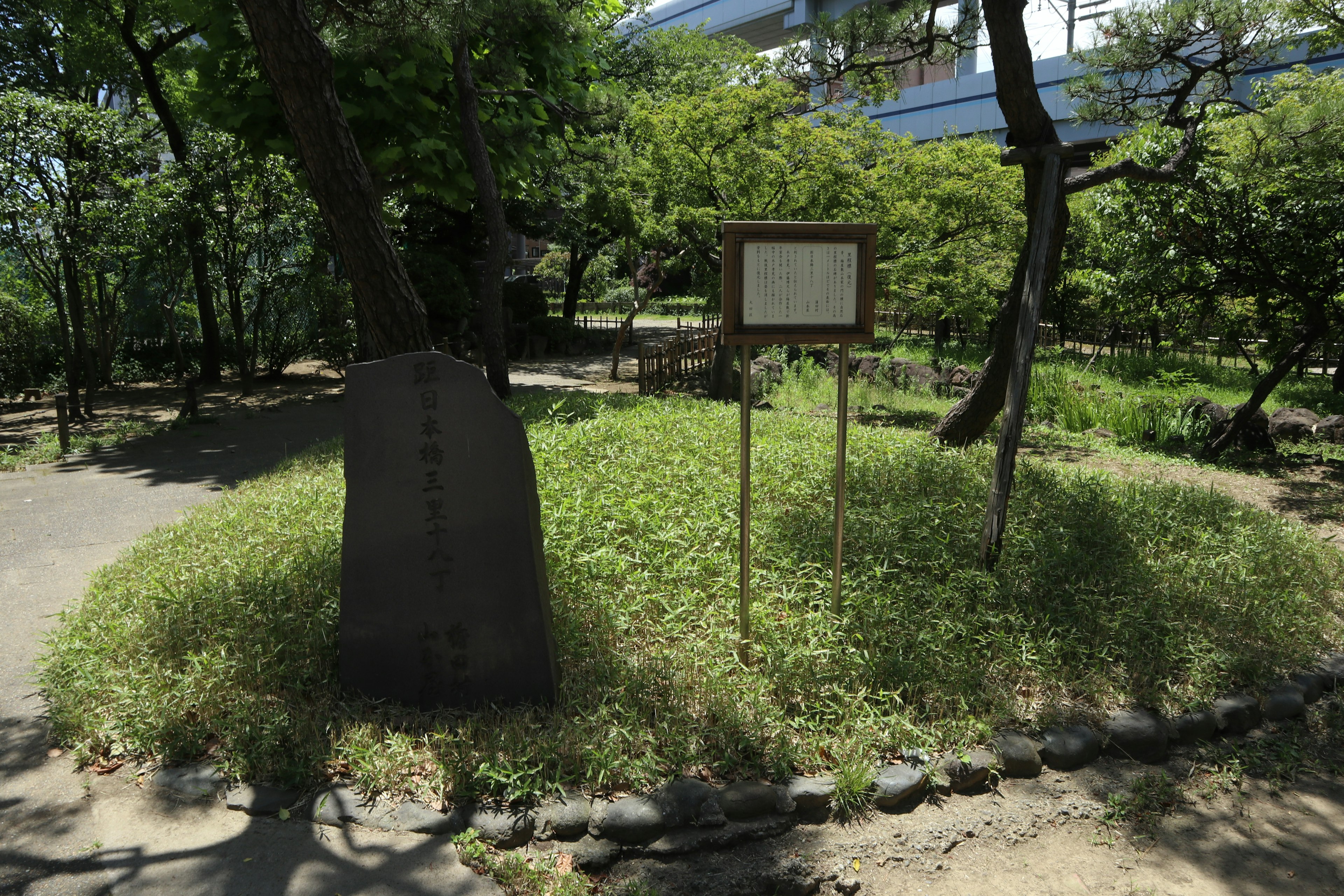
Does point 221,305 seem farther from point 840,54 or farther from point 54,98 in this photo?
point 840,54

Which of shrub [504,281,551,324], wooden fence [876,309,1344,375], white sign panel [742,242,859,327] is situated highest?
shrub [504,281,551,324]

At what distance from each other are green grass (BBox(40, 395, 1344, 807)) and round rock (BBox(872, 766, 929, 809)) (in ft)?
0.38

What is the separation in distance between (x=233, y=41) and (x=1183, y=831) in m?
8.73

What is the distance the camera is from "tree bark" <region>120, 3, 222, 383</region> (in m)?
12.5

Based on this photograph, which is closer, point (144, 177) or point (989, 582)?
point (989, 582)

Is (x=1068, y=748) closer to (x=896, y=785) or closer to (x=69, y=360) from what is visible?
(x=896, y=785)

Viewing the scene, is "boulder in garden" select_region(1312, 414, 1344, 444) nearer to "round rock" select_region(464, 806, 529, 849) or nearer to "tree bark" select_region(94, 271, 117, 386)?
"round rock" select_region(464, 806, 529, 849)

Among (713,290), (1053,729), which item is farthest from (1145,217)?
(1053,729)

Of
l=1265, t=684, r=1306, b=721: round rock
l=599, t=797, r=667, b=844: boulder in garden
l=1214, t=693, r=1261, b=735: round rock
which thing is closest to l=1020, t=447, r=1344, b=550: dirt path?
l=1265, t=684, r=1306, b=721: round rock

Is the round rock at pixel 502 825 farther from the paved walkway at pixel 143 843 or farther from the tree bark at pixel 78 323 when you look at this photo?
the tree bark at pixel 78 323

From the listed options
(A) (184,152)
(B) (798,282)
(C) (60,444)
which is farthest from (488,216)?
(A) (184,152)

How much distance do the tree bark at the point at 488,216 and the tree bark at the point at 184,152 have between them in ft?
16.9

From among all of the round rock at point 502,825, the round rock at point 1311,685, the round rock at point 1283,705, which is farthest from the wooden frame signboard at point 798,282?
the round rock at point 1311,685

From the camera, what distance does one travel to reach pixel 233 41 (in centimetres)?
725
